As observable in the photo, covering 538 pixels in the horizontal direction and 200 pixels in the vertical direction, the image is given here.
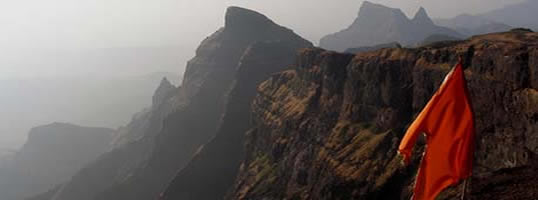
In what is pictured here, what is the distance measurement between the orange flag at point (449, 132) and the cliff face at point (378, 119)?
2571 centimetres

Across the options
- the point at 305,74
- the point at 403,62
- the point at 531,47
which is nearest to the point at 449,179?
the point at 531,47

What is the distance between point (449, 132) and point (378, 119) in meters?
107

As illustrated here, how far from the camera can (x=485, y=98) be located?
92375 mm

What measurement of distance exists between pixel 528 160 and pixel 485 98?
17412mm

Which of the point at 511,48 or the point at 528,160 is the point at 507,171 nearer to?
the point at 528,160

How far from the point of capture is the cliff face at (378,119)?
8369cm

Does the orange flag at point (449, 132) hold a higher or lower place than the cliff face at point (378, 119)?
higher

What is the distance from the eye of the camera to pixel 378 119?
422 ft

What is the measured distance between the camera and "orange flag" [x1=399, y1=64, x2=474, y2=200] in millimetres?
23078

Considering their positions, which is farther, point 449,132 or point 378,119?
point 378,119

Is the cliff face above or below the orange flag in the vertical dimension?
below

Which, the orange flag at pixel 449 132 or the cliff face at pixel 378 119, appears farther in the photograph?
the cliff face at pixel 378 119

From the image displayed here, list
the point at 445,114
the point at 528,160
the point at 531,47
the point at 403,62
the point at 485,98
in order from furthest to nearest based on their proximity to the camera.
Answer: the point at 403,62, the point at 485,98, the point at 531,47, the point at 528,160, the point at 445,114

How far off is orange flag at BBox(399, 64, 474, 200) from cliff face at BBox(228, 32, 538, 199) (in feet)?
84.4
